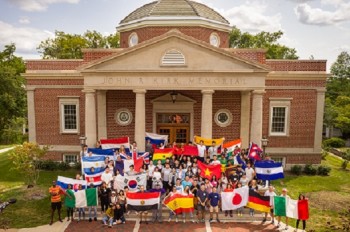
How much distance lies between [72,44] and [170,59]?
31.0m

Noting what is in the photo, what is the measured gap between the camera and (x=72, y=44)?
4619 centimetres

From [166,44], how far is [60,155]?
12.8 metres

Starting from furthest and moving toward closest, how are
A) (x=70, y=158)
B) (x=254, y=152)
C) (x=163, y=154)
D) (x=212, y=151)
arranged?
(x=70, y=158) < (x=254, y=152) < (x=212, y=151) < (x=163, y=154)

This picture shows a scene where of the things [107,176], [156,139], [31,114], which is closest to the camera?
[107,176]

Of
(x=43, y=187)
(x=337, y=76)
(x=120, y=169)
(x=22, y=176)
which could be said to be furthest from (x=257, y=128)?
(x=337, y=76)

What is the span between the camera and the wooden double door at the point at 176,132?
2438cm

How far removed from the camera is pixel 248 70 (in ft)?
64.8

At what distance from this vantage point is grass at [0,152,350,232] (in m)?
14.8

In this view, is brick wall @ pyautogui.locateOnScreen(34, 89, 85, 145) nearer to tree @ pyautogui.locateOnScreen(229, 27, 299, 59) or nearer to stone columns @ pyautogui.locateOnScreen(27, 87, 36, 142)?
stone columns @ pyautogui.locateOnScreen(27, 87, 36, 142)

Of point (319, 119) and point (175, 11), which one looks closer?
point (319, 119)

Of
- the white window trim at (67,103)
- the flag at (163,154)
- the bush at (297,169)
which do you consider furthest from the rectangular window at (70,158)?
the bush at (297,169)

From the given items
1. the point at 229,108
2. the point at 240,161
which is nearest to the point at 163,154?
the point at 240,161

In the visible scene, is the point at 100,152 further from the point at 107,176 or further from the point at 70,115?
the point at 70,115

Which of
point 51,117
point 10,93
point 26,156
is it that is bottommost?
point 26,156
